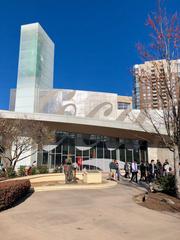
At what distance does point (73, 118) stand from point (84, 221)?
67.4 ft

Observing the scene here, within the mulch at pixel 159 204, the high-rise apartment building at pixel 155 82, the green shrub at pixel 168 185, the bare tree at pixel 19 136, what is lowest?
the mulch at pixel 159 204

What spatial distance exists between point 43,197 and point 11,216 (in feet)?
10.6

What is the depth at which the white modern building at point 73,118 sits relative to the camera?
28133 mm

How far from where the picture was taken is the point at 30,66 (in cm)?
5041

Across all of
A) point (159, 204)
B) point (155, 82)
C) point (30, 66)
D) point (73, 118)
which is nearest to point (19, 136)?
point (73, 118)

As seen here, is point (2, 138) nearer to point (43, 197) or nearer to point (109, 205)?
A: point (43, 197)

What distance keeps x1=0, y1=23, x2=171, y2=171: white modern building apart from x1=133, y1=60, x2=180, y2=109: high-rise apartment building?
1.68 meters

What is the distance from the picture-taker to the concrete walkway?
18.7 ft

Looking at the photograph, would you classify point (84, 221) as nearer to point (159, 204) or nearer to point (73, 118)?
point (159, 204)

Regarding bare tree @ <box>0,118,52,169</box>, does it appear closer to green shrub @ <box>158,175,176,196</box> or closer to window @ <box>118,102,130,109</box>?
green shrub @ <box>158,175,176,196</box>

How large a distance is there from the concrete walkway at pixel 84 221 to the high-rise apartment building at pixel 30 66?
41.0 meters

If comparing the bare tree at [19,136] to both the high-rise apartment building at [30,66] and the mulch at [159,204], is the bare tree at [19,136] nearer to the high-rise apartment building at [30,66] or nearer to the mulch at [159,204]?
the mulch at [159,204]

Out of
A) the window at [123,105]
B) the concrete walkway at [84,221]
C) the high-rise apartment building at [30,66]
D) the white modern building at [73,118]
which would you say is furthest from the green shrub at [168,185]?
the window at [123,105]

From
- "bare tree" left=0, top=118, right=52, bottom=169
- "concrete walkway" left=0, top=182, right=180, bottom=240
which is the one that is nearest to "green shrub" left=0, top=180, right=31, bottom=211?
"concrete walkway" left=0, top=182, right=180, bottom=240
